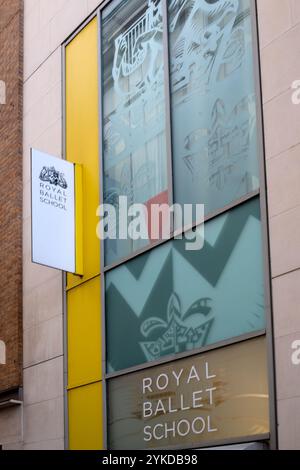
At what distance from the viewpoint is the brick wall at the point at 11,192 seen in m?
16.0

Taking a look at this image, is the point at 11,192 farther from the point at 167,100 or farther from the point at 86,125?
the point at 167,100

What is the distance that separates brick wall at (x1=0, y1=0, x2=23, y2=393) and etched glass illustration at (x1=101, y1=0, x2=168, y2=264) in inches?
124

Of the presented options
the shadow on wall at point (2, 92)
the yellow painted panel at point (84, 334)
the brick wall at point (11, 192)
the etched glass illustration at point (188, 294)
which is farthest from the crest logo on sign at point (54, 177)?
the shadow on wall at point (2, 92)

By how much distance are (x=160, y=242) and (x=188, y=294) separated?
1057 millimetres

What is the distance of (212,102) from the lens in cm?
1201

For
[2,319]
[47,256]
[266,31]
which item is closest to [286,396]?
[266,31]

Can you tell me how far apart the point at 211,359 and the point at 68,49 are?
24.0ft

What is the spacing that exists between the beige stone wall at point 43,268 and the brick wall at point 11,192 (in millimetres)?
153

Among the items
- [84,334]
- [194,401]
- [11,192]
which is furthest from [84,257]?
[194,401]

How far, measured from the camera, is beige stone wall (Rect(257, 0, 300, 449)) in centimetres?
983

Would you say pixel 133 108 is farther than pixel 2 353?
No

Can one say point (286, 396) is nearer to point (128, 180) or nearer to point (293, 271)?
point (293, 271)

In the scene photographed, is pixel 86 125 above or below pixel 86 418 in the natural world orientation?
above
